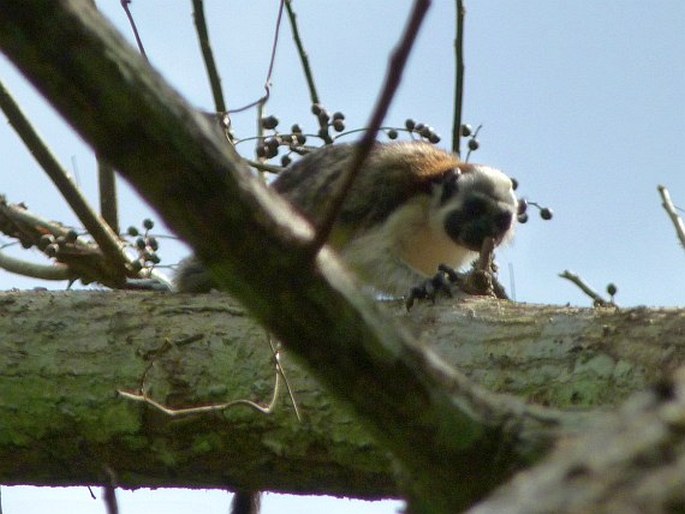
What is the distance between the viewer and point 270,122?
6.90m

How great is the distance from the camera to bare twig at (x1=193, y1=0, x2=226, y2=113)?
6.55m

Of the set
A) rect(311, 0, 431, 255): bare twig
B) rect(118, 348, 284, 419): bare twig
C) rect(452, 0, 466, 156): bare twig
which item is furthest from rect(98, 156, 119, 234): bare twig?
rect(311, 0, 431, 255): bare twig

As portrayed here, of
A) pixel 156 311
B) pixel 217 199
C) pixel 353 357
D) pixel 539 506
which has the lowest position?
pixel 539 506

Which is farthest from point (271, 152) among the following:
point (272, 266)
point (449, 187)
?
point (272, 266)

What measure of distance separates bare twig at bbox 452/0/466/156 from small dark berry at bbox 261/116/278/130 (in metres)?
1.04

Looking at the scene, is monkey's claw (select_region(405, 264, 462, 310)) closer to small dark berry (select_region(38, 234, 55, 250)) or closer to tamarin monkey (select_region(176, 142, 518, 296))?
tamarin monkey (select_region(176, 142, 518, 296))

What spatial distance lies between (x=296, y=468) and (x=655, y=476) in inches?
142

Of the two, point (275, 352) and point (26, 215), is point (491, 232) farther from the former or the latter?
point (275, 352)

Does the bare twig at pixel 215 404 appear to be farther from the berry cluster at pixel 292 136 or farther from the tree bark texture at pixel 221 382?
the berry cluster at pixel 292 136

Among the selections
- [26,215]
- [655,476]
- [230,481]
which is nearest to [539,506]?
[655,476]

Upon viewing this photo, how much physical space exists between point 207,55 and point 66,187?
3.63ft

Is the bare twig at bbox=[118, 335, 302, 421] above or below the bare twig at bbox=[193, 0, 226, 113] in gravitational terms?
below

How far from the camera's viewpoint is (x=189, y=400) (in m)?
4.93

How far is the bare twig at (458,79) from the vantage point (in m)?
6.52
